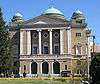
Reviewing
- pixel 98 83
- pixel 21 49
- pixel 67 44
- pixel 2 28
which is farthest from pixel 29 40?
pixel 98 83

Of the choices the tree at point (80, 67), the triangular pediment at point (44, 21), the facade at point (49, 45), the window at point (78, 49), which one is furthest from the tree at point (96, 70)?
the window at point (78, 49)

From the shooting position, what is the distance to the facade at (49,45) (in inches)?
3944

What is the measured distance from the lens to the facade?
329ft

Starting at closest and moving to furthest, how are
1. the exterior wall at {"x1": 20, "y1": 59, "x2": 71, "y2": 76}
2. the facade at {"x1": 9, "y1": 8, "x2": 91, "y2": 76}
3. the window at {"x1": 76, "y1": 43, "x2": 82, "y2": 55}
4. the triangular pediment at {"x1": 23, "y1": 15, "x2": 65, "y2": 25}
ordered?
the exterior wall at {"x1": 20, "y1": 59, "x2": 71, "y2": 76} < the facade at {"x1": 9, "y1": 8, "x2": 91, "y2": 76} < the triangular pediment at {"x1": 23, "y1": 15, "x2": 65, "y2": 25} < the window at {"x1": 76, "y1": 43, "x2": 82, "y2": 55}

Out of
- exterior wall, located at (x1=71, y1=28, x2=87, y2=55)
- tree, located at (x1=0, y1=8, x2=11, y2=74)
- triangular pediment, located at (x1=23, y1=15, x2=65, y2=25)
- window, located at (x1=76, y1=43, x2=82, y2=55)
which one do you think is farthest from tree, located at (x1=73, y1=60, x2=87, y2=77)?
tree, located at (x1=0, y1=8, x2=11, y2=74)

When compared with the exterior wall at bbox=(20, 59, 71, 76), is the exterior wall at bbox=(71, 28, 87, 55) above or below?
above

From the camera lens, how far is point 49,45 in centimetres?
10194

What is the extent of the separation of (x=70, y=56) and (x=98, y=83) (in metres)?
59.3

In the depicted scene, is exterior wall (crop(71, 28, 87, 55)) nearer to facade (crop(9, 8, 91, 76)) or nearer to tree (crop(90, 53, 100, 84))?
facade (crop(9, 8, 91, 76))

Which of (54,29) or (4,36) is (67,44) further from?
(4,36)

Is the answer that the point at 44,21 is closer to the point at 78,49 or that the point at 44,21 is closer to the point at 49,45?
the point at 49,45

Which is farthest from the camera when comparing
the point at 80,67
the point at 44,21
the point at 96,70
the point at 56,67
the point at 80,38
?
the point at 80,38

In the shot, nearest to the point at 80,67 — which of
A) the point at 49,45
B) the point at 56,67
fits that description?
the point at 56,67

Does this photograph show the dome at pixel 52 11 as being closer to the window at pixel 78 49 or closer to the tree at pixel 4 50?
the window at pixel 78 49
